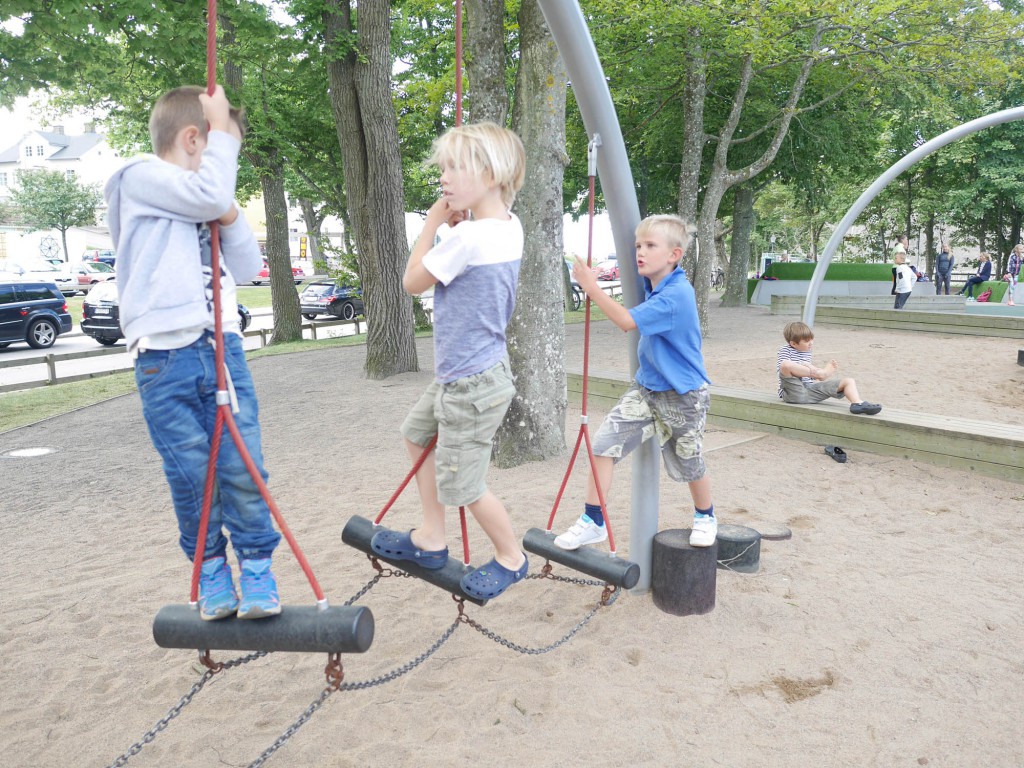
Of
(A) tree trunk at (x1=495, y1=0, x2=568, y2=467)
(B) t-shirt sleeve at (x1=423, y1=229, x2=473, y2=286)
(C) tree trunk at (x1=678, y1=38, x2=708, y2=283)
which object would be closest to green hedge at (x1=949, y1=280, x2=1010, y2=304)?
(C) tree trunk at (x1=678, y1=38, x2=708, y2=283)

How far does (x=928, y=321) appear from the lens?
52.6 ft

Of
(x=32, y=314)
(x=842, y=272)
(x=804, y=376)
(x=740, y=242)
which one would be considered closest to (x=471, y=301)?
(x=804, y=376)

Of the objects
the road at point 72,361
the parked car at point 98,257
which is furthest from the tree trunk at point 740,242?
the parked car at point 98,257

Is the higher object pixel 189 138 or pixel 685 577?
pixel 189 138

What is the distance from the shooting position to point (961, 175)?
30531 mm

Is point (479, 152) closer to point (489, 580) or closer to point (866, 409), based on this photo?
point (489, 580)

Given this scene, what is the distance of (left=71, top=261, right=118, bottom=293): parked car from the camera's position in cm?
3772

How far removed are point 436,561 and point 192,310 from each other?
137 cm

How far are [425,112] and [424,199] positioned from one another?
16.2 ft

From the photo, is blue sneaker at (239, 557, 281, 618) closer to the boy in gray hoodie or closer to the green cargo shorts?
the boy in gray hoodie

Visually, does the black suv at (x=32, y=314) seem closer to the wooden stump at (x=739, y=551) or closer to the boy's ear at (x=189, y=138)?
the wooden stump at (x=739, y=551)

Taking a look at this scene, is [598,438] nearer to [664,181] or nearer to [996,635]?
[996,635]

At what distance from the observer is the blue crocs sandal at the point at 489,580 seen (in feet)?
9.49

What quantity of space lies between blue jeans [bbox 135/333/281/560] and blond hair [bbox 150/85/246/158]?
1.80 feet
